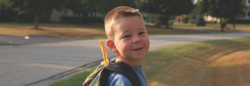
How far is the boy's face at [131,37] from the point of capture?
1.78 metres

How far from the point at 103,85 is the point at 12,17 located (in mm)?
41888

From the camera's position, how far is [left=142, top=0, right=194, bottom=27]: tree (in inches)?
1245

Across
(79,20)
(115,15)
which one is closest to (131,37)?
(115,15)

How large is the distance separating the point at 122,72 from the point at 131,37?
0.91ft

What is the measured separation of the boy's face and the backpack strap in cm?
10

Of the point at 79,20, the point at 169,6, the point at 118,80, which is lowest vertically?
the point at 118,80

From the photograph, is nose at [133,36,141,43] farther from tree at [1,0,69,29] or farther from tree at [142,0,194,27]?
tree at [142,0,194,27]

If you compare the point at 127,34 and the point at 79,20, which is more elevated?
the point at 127,34

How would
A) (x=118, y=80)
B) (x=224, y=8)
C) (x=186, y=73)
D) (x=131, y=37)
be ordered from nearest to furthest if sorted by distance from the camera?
1. (x=118, y=80)
2. (x=131, y=37)
3. (x=186, y=73)
4. (x=224, y=8)

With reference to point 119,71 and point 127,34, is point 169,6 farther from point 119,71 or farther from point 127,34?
point 119,71

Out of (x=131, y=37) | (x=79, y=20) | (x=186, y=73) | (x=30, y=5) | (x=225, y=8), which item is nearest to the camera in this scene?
(x=131, y=37)

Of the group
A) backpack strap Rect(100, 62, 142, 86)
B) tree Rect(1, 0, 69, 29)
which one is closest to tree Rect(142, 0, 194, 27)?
tree Rect(1, 0, 69, 29)

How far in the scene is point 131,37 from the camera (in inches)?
70.9

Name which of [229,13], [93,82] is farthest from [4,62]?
[229,13]
